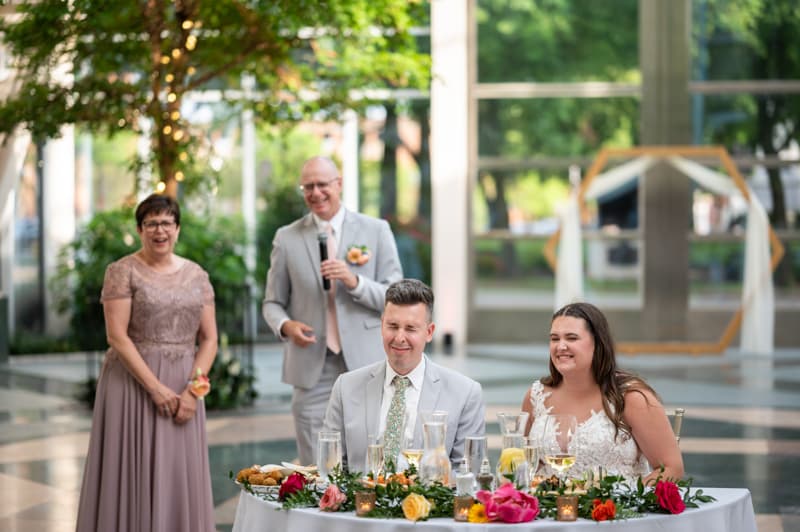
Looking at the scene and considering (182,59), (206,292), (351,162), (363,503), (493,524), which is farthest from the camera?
(351,162)

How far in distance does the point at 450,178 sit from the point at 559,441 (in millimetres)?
12637

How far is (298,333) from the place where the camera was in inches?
228

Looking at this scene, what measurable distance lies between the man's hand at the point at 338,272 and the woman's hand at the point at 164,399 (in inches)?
33.7

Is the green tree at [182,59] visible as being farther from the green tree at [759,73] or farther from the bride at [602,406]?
the green tree at [759,73]

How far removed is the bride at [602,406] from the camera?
418 centimetres

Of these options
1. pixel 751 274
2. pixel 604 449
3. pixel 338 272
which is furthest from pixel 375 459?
pixel 751 274

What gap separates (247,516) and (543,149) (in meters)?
13.2

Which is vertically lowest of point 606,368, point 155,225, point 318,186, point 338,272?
point 606,368

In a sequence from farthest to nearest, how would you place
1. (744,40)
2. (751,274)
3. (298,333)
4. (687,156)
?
(744,40), (687,156), (751,274), (298,333)

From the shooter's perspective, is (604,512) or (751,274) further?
(751,274)

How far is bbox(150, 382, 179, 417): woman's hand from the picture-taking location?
17.6ft

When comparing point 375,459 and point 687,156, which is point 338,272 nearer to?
point 375,459

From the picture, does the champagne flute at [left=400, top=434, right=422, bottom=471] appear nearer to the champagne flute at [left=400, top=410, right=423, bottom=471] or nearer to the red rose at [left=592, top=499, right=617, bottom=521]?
the champagne flute at [left=400, top=410, right=423, bottom=471]

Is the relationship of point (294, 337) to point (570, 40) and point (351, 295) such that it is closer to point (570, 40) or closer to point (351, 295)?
point (351, 295)
